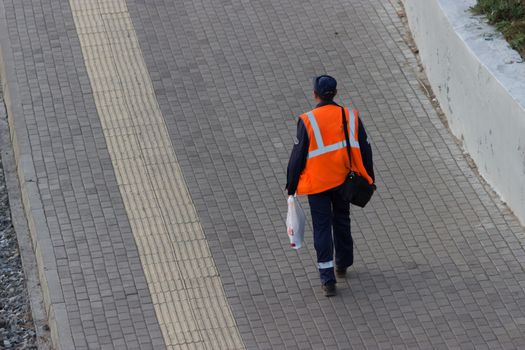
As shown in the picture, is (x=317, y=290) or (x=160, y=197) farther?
(x=160, y=197)

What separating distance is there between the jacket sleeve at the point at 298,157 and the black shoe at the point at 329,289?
2.54ft

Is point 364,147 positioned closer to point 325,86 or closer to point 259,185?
point 325,86

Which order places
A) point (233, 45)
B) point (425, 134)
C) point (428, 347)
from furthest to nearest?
point (233, 45) → point (425, 134) → point (428, 347)

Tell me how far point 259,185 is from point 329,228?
1.48 meters

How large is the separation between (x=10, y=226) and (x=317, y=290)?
2843 millimetres

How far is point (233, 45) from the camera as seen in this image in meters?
11.8

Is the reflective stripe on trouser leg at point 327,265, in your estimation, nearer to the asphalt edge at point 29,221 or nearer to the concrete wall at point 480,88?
the concrete wall at point 480,88

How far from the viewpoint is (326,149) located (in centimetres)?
838

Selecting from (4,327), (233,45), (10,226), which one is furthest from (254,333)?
(233,45)

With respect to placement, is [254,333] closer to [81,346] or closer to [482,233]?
[81,346]

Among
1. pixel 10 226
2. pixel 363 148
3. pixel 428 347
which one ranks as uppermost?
pixel 363 148

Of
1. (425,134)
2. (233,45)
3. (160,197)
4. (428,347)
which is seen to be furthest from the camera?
(233,45)

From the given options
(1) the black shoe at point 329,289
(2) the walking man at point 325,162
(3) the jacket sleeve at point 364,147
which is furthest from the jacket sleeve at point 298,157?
(1) the black shoe at point 329,289

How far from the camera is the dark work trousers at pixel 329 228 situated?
8.52m
